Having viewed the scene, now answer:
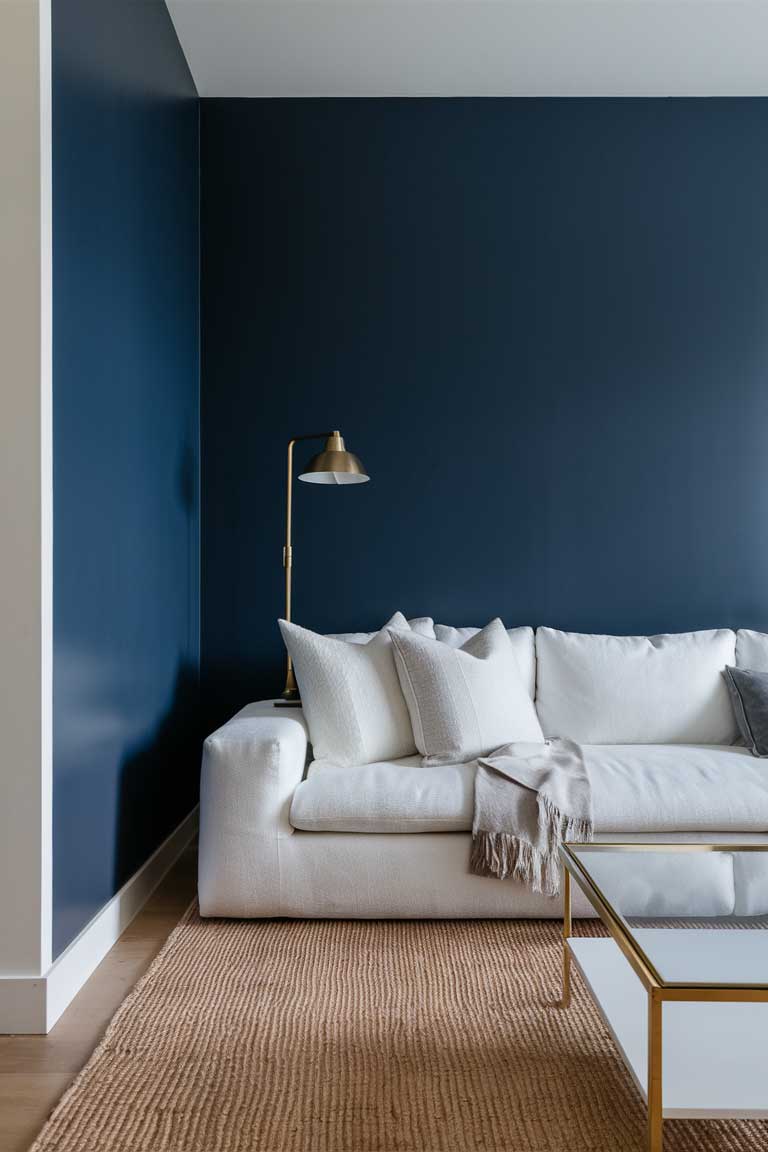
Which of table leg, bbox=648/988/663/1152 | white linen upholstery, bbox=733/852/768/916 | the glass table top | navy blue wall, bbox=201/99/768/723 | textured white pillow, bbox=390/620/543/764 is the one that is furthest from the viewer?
navy blue wall, bbox=201/99/768/723

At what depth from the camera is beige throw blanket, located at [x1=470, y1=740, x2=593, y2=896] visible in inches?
97.7

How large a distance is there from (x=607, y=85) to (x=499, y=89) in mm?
438

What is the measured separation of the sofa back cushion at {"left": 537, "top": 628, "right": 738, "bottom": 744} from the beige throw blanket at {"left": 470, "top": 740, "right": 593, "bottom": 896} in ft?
2.20

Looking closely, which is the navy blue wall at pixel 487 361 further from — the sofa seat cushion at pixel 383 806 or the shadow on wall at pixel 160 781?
the sofa seat cushion at pixel 383 806

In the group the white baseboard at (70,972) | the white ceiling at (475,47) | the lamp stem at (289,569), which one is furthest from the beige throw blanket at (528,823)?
the white ceiling at (475,47)

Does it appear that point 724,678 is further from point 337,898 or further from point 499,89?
point 499,89

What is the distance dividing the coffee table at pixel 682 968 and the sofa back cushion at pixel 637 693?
1253 millimetres

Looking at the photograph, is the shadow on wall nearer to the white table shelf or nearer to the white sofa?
the white sofa

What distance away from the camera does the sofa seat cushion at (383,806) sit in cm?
253

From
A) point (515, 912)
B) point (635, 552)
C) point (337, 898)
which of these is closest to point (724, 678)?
point (635, 552)

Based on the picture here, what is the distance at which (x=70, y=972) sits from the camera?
2059 mm

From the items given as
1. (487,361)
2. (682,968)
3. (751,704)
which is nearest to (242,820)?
(682,968)

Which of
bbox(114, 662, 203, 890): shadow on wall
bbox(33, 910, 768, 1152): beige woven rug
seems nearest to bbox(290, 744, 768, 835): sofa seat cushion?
bbox(33, 910, 768, 1152): beige woven rug

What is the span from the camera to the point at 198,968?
2.22 meters
